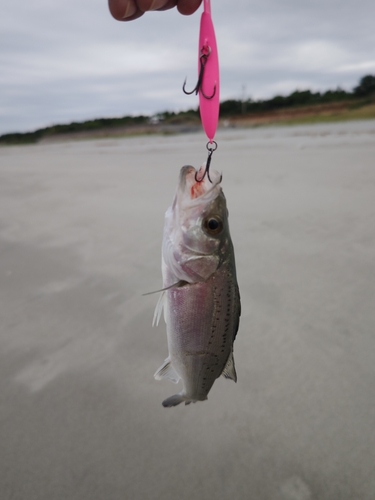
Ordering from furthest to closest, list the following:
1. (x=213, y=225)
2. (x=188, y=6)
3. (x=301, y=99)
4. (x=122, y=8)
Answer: (x=301, y=99) → (x=188, y=6) → (x=122, y=8) → (x=213, y=225)

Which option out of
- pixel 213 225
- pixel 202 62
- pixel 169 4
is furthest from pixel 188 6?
pixel 213 225

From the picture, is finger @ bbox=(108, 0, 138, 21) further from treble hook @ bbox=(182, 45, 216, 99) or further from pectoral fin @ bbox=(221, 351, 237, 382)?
pectoral fin @ bbox=(221, 351, 237, 382)

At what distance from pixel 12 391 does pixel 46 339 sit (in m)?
0.52

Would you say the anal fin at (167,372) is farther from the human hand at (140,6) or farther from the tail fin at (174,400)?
the human hand at (140,6)

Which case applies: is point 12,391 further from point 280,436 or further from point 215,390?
point 280,436

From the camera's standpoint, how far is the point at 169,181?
25.8ft

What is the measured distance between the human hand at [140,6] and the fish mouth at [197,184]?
2.35 ft

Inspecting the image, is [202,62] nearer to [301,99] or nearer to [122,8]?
[122,8]

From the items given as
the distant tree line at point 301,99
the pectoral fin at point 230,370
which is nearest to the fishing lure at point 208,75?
the pectoral fin at point 230,370

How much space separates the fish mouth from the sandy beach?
131 centimetres

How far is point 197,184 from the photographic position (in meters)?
1.46

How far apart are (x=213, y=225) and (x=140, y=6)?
3.11ft

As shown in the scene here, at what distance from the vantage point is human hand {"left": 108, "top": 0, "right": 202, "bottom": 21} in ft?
5.11

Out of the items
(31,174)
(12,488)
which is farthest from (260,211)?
(31,174)
